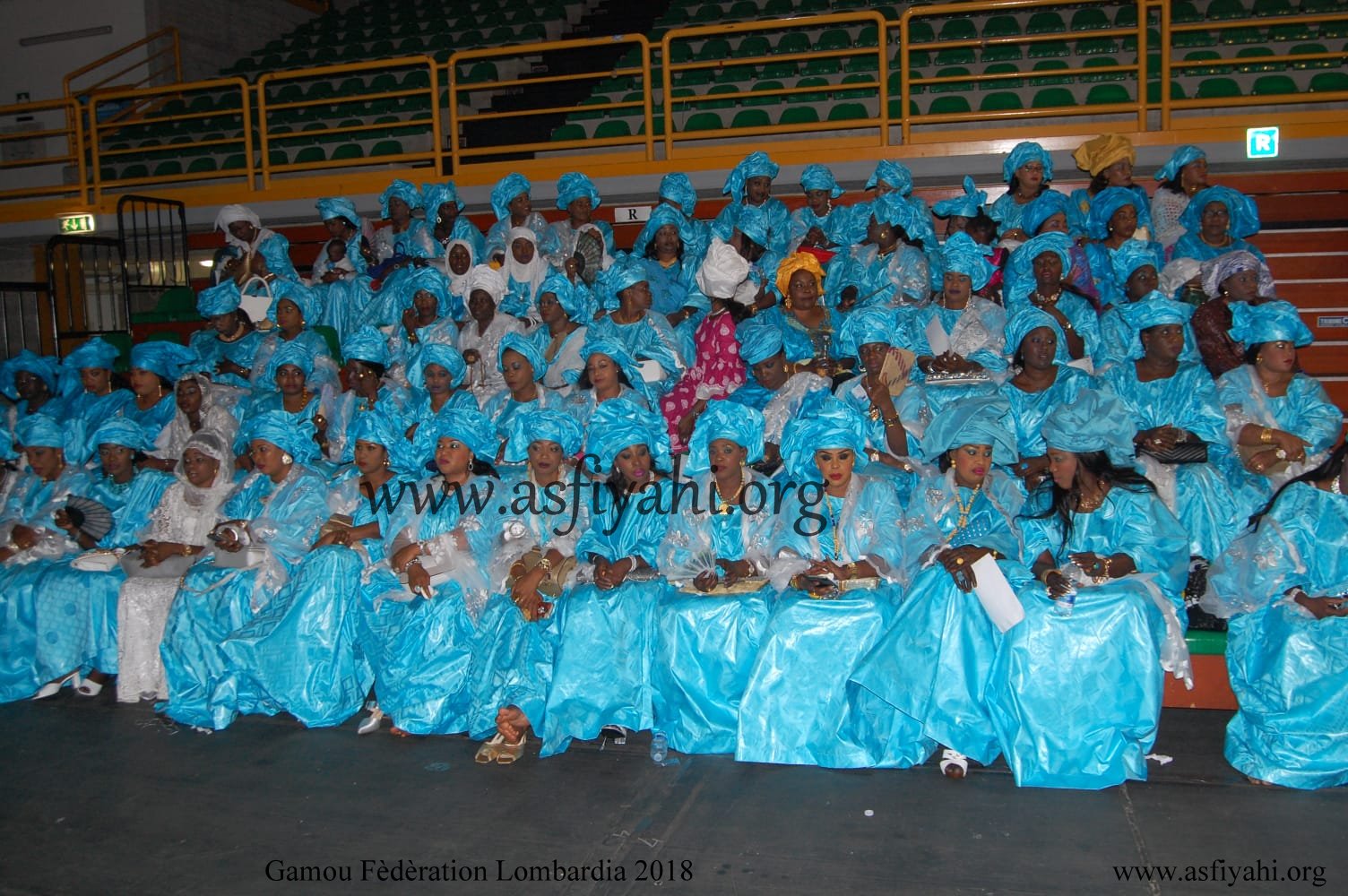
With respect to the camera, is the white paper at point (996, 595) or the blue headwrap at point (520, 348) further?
the blue headwrap at point (520, 348)

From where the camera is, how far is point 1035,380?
207 inches

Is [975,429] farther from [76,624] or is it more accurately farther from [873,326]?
[76,624]

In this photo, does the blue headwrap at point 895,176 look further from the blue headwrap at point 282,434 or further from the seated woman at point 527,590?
the blue headwrap at point 282,434

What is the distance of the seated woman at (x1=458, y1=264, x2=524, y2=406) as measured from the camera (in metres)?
7.18

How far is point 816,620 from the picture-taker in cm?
427

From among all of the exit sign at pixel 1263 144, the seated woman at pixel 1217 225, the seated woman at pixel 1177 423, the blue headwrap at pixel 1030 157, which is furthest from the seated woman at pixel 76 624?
the exit sign at pixel 1263 144

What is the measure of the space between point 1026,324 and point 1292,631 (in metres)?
1.91

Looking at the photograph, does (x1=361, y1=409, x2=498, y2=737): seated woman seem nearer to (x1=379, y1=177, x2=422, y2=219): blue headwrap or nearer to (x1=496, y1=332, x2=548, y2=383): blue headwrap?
(x1=496, y1=332, x2=548, y2=383): blue headwrap

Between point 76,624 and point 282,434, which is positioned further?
point 76,624

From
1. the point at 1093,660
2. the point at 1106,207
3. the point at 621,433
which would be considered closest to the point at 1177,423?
the point at 1093,660

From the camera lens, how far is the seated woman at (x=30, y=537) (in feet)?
18.2

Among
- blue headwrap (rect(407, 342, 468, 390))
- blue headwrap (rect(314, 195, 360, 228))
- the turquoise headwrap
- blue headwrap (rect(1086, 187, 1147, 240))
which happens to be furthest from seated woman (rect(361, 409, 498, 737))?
blue headwrap (rect(314, 195, 360, 228))

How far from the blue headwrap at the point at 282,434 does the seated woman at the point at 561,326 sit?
5.31 feet

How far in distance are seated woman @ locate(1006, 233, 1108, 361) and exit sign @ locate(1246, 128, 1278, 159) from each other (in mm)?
3078
